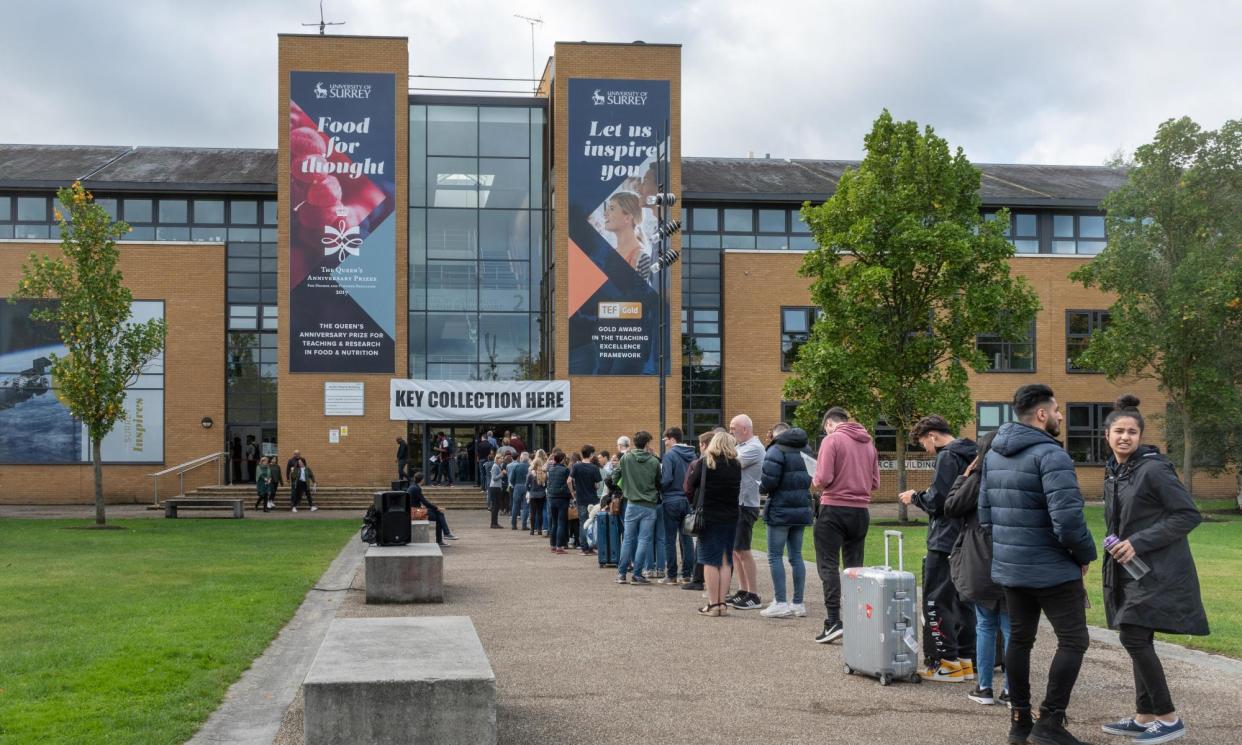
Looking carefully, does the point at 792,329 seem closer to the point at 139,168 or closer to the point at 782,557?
the point at 139,168

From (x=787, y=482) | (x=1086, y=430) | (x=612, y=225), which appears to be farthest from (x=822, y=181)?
(x=787, y=482)

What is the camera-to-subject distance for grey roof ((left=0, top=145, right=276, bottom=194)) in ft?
132

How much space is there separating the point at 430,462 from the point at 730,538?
26.4m

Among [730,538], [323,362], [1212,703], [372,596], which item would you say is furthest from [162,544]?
[1212,703]

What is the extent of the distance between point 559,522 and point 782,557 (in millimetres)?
Result: 8969

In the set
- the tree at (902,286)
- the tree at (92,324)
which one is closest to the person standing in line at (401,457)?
the tree at (92,324)

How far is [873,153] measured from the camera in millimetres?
29859

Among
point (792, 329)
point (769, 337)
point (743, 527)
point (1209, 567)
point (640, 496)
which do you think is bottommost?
point (1209, 567)

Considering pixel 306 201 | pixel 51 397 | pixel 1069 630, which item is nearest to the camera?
pixel 1069 630

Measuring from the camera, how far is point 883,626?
26.8 ft

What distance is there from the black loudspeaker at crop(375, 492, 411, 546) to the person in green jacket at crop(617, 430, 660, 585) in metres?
2.56

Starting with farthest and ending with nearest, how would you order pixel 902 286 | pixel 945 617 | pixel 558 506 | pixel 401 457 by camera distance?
pixel 401 457
pixel 902 286
pixel 558 506
pixel 945 617

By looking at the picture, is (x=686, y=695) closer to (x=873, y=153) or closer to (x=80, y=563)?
(x=80, y=563)

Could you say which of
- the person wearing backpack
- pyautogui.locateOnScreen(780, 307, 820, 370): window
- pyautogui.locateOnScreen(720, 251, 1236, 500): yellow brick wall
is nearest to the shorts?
the person wearing backpack
